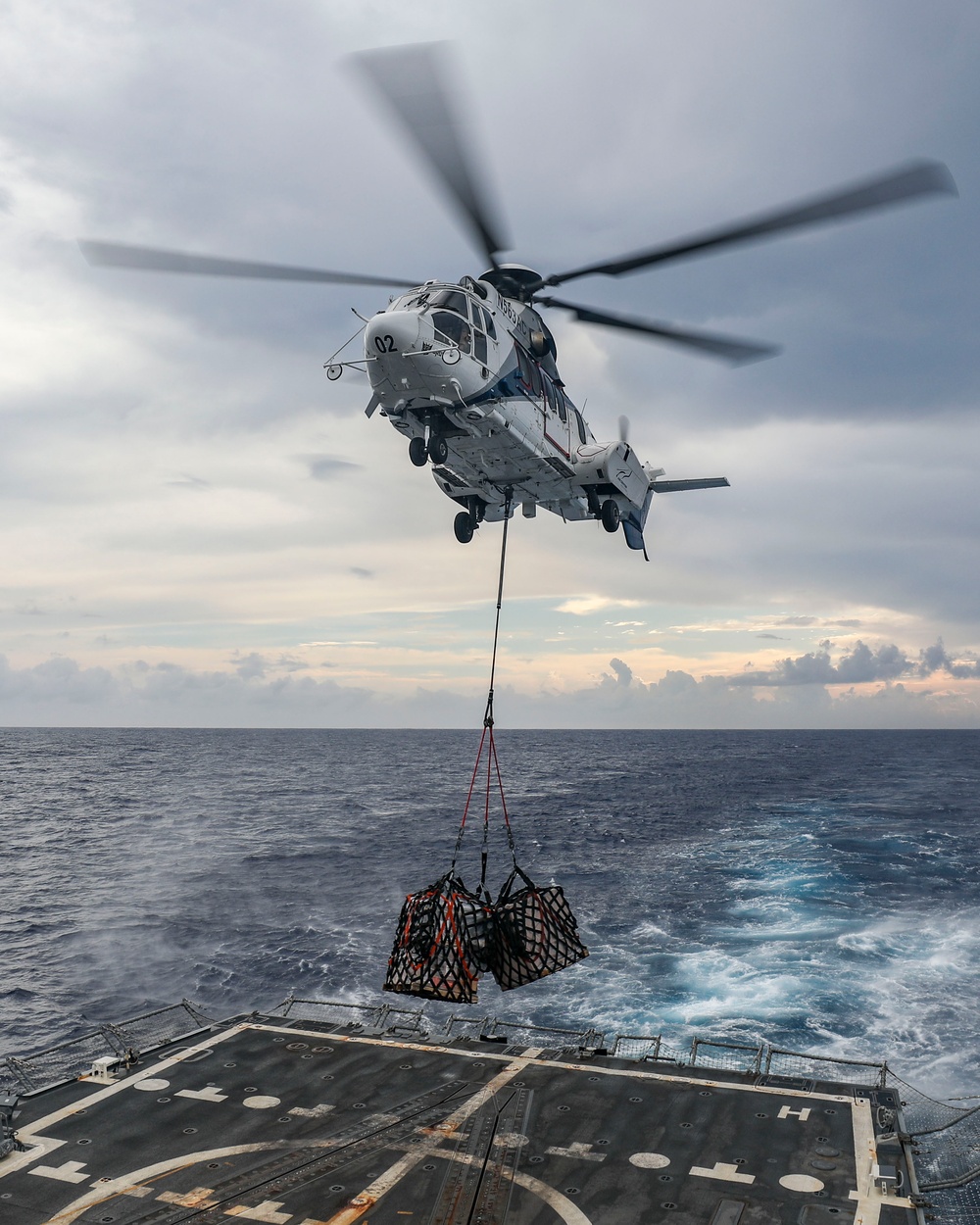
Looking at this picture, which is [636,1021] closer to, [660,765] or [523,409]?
[523,409]

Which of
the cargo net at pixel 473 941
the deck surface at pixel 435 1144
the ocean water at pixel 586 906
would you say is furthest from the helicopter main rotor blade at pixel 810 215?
the ocean water at pixel 586 906

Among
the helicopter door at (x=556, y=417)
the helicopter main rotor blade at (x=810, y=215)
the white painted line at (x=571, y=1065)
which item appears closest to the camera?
the helicopter main rotor blade at (x=810, y=215)

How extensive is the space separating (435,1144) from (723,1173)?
5.62 meters

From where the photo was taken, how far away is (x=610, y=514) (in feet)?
76.9

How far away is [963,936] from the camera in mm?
39938

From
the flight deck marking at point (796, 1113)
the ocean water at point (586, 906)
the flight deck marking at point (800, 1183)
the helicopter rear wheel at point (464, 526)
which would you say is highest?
the helicopter rear wheel at point (464, 526)

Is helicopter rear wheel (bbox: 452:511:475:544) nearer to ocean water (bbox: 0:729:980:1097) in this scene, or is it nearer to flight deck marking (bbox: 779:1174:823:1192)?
flight deck marking (bbox: 779:1174:823:1192)

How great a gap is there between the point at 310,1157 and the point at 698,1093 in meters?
9.08

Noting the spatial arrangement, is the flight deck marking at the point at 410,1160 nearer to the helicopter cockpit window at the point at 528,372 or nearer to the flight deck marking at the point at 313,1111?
the flight deck marking at the point at 313,1111

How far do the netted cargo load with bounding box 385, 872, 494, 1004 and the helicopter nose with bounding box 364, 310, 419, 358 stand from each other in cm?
960

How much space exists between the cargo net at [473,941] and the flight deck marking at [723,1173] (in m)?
4.46

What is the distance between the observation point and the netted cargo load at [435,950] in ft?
56.7

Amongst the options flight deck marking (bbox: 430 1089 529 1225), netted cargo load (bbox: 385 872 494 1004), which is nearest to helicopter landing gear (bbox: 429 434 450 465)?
netted cargo load (bbox: 385 872 494 1004)

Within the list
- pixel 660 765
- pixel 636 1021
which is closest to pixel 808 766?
pixel 660 765
